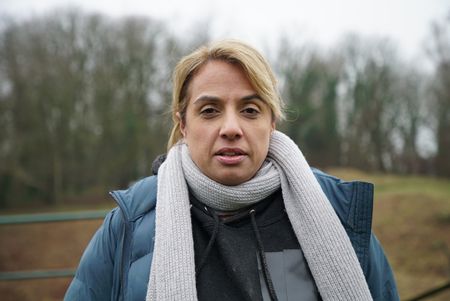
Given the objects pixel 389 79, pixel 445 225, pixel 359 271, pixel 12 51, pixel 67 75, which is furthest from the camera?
pixel 389 79

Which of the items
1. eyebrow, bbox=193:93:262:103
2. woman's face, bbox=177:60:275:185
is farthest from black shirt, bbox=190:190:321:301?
eyebrow, bbox=193:93:262:103

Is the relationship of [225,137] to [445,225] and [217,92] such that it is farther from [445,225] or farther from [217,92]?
[445,225]

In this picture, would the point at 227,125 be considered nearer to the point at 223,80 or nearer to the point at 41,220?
the point at 223,80

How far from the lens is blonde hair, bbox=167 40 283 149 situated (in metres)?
1.74

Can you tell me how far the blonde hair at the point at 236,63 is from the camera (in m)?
1.74

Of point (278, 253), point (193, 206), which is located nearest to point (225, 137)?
point (193, 206)

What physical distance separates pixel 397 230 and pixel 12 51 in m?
16.7

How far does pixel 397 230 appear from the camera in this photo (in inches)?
498

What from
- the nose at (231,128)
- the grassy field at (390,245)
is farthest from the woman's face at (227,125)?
the grassy field at (390,245)

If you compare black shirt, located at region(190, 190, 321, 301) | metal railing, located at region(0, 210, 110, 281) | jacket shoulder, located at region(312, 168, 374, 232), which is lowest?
metal railing, located at region(0, 210, 110, 281)

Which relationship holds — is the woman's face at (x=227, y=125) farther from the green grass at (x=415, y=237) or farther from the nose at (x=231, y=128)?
the green grass at (x=415, y=237)

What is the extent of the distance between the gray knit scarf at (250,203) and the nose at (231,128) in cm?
20

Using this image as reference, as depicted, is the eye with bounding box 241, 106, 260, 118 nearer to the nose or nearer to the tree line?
the nose

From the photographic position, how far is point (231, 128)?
168 cm
